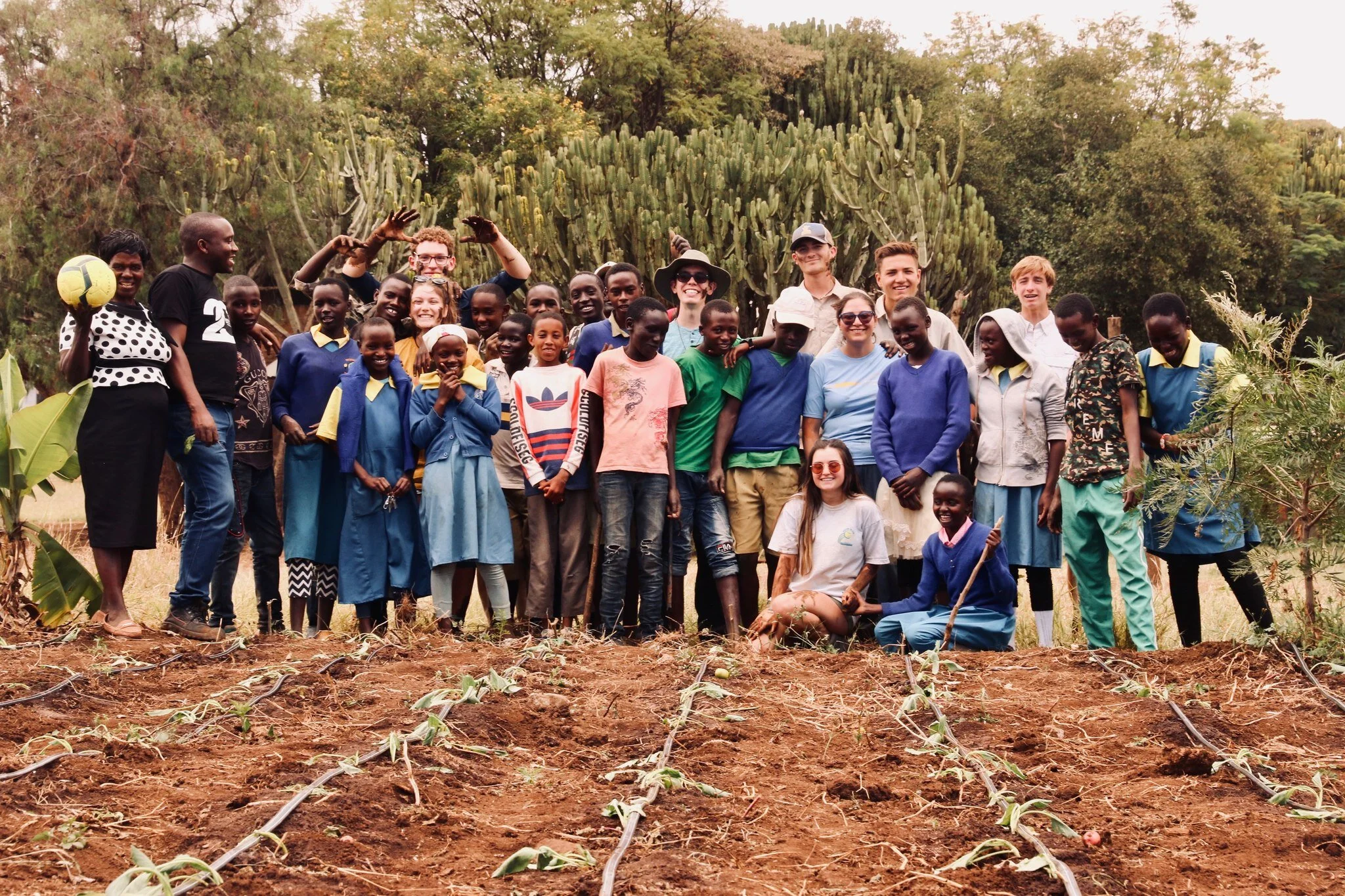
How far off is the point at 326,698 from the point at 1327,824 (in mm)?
3067

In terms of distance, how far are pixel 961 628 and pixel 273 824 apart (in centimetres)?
359

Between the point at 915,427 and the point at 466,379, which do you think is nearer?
the point at 915,427

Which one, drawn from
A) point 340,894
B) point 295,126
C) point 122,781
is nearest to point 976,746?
point 340,894

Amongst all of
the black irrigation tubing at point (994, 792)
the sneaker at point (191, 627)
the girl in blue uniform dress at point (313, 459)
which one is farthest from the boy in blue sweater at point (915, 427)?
the sneaker at point (191, 627)

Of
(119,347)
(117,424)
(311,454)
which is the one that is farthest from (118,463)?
(311,454)

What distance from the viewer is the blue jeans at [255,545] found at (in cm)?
639

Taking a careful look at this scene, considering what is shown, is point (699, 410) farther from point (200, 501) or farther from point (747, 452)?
point (200, 501)

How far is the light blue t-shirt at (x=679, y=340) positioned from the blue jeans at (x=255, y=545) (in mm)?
2086

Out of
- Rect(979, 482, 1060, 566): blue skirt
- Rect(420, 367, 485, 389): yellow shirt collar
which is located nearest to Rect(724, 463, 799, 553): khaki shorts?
Rect(979, 482, 1060, 566): blue skirt

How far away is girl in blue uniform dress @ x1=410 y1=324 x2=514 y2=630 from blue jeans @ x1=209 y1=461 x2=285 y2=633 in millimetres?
802

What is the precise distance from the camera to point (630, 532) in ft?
20.8

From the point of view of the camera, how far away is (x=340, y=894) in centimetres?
256

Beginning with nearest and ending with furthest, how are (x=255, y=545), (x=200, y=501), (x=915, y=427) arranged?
(x=200, y=501), (x=915, y=427), (x=255, y=545)

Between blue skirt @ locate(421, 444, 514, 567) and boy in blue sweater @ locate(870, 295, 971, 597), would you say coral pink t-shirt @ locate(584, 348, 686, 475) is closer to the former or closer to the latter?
blue skirt @ locate(421, 444, 514, 567)
